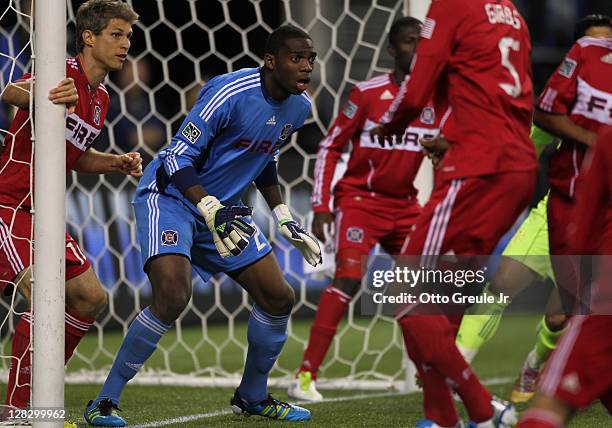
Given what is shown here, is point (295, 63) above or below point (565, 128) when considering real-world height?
above

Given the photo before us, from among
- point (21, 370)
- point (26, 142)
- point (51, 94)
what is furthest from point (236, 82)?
point (21, 370)

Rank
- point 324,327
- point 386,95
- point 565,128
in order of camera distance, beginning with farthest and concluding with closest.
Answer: point 386,95, point 324,327, point 565,128

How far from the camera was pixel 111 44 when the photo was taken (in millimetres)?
4648

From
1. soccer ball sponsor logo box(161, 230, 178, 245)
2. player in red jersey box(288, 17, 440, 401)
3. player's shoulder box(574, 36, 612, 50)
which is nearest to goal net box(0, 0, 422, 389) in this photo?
player in red jersey box(288, 17, 440, 401)

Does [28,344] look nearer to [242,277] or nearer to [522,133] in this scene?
[242,277]

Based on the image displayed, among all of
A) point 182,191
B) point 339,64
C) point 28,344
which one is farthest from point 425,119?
point 339,64

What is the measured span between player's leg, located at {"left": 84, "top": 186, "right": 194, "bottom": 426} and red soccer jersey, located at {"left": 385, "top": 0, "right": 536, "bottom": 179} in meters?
1.14

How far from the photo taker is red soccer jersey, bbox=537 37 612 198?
4.34m

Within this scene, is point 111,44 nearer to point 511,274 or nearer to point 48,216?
point 48,216

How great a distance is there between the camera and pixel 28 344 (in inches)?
172

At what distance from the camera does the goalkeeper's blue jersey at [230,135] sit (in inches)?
182

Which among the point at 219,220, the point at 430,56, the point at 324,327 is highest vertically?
the point at 430,56

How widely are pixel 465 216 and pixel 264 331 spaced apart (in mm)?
1397

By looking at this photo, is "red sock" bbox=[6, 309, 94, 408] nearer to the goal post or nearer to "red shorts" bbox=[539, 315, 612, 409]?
the goal post
